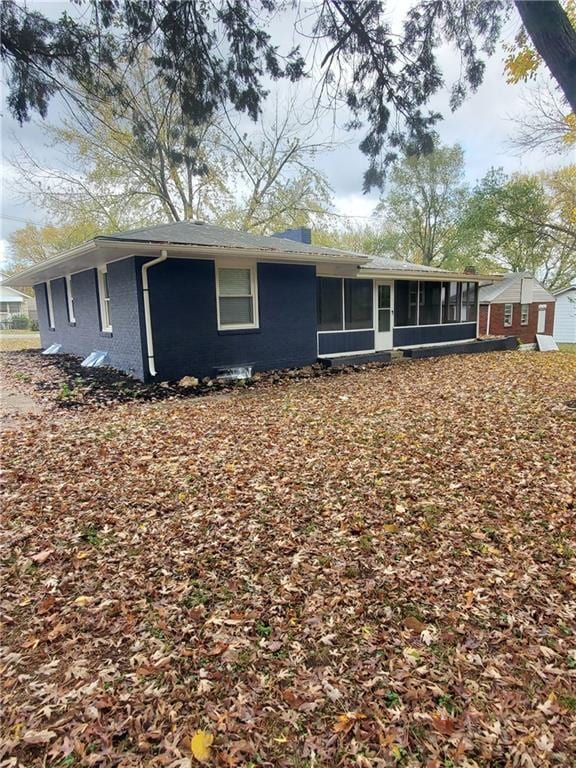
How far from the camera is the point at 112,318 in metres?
10.1

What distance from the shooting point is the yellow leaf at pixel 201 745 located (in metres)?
1.74

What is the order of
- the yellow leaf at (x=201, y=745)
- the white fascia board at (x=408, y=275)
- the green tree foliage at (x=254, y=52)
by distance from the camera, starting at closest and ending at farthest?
the yellow leaf at (x=201, y=745)
the green tree foliage at (x=254, y=52)
the white fascia board at (x=408, y=275)

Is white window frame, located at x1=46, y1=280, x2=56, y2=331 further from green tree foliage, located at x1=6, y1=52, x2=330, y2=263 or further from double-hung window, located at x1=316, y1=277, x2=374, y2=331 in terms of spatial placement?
double-hung window, located at x1=316, y1=277, x2=374, y2=331

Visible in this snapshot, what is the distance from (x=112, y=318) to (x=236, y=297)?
2931mm

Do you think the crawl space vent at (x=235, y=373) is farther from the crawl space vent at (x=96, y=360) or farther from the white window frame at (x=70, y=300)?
the white window frame at (x=70, y=300)

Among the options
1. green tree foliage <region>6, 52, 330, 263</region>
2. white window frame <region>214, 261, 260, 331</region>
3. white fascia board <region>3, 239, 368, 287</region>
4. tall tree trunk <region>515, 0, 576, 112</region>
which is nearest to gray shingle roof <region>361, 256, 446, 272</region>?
white fascia board <region>3, 239, 368, 287</region>

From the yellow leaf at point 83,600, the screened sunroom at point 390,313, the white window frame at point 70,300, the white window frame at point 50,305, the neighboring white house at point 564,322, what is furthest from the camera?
the neighboring white house at point 564,322

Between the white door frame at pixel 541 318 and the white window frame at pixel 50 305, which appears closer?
the white window frame at pixel 50 305

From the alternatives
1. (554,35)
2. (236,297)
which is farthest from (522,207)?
(554,35)

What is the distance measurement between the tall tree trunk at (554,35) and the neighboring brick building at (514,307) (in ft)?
64.8

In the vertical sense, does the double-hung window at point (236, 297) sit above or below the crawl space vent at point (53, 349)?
above

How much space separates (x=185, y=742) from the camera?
1801 mm

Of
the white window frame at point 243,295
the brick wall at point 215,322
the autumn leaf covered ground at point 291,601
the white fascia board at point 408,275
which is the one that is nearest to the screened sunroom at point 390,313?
the white fascia board at point 408,275

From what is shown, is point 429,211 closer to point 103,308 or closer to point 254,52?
point 103,308
